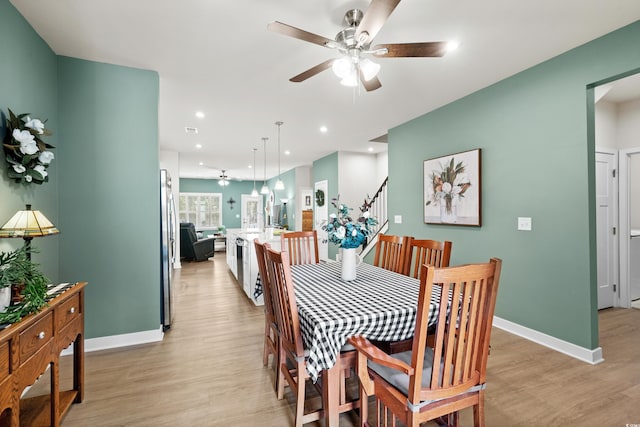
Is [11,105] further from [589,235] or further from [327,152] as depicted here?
[327,152]

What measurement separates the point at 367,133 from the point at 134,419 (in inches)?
194

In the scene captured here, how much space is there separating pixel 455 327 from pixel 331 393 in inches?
31.0

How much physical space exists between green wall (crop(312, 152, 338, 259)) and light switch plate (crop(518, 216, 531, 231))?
14.1 ft

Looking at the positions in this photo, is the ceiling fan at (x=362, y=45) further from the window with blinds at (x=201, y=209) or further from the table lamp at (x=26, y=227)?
the window with blinds at (x=201, y=209)

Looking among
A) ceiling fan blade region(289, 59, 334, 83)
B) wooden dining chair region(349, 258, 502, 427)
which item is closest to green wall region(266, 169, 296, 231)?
ceiling fan blade region(289, 59, 334, 83)

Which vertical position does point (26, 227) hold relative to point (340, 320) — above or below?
above

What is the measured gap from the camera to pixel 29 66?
7.29 ft

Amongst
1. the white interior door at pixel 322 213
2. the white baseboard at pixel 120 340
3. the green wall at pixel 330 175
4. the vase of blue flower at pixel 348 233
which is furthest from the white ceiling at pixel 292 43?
the white interior door at pixel 322 213

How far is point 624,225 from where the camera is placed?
3697mm

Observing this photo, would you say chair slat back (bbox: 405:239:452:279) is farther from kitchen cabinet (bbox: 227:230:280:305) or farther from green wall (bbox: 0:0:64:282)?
green wall (bbox: 0:0:64:282)

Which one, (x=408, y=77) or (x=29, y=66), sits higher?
(x=408, y=77)

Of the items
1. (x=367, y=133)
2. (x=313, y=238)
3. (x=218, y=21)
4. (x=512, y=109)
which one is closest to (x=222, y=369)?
(x=313, y=238)

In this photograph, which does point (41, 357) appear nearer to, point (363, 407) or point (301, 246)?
point (363, 407)

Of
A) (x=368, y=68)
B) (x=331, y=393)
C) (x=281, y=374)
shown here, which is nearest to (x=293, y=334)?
(x=331, y=393)
